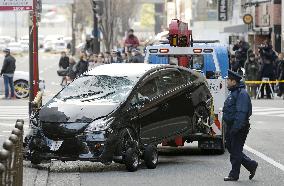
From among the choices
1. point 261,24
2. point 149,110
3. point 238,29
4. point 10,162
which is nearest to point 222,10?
point 238,29

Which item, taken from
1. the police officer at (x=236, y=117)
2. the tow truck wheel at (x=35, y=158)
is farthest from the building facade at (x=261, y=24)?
the police officer at (x=236, y=117)

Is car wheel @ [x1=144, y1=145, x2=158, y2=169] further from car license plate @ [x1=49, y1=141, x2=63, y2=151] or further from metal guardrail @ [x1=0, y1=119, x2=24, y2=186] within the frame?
metal guardrail @ [x1=0, y1=119, x2=24, y2=186]

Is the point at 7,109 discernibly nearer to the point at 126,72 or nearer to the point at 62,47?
the point at 126,72

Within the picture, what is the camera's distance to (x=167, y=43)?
76.2 feet

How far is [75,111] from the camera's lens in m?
16.9

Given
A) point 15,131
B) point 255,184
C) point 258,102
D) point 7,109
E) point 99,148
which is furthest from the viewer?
point 258,102

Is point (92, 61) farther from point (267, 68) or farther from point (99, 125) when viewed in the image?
point (99, 125)

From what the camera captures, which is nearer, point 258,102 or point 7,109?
point 7,109

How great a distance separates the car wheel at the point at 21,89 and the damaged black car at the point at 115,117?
21.8 m

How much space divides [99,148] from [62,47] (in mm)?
110106

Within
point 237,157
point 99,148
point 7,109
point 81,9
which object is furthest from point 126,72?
point 81,9

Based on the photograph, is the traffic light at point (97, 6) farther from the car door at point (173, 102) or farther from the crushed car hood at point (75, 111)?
the crushed car hood at point (75, 111)

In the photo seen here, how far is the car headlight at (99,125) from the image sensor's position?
54.7ft

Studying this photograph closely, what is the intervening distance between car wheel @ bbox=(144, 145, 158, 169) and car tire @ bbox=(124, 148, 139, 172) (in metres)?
0.25
